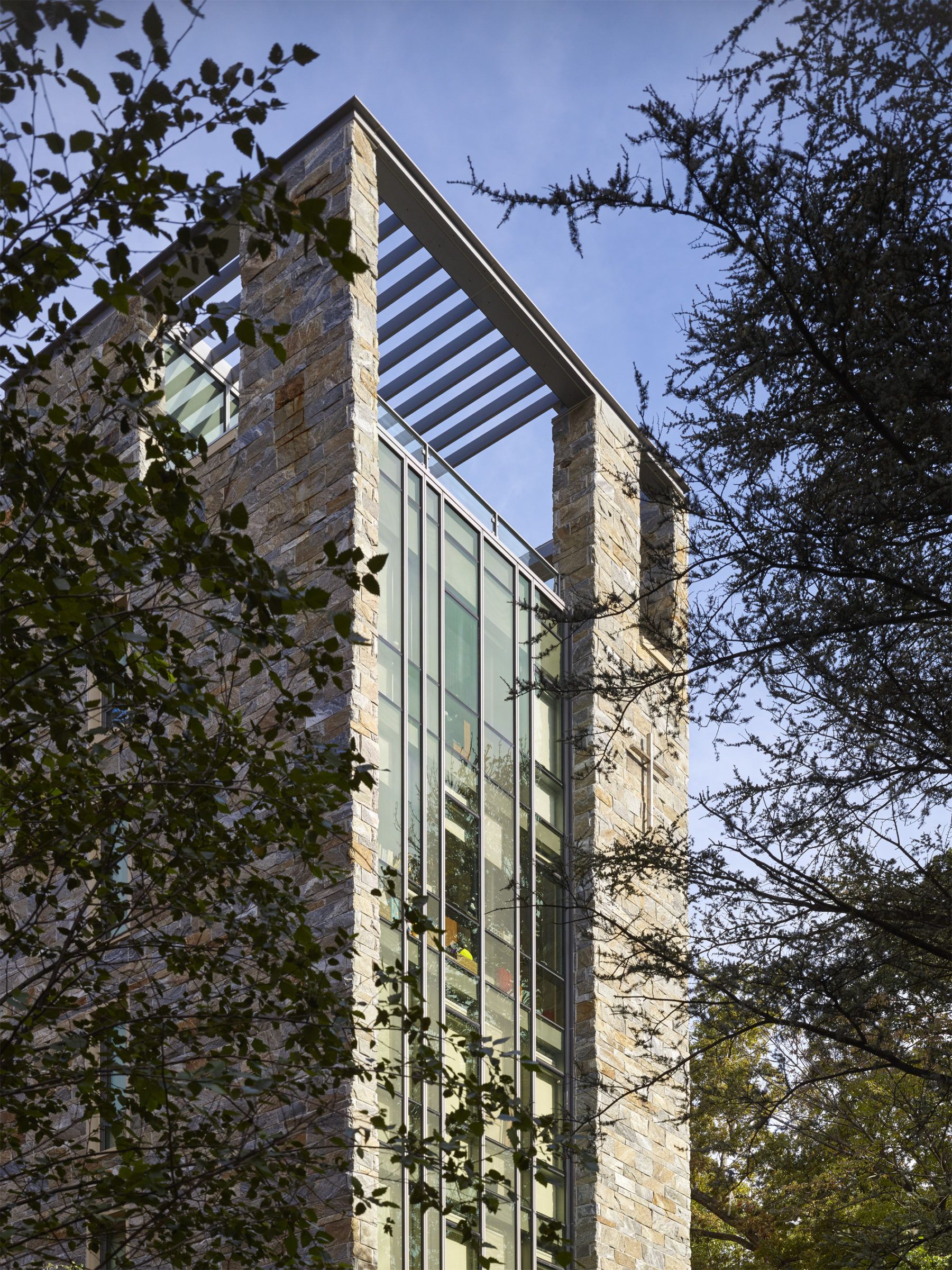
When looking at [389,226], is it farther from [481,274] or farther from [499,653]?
[499,653]

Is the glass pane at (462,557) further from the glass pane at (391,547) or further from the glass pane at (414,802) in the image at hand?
the glass pane at (414,802)

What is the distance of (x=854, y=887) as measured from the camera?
8086mm

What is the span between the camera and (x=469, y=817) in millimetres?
12328

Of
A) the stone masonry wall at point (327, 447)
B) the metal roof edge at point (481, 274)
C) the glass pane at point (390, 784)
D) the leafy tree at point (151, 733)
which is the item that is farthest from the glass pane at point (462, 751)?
the leafy tree at point (151, 733)

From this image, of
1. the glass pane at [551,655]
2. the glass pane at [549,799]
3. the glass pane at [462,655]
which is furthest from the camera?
the glass pane at [551,655]

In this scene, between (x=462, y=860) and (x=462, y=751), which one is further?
(x=462, y=751)

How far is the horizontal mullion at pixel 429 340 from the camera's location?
14766 millimetres

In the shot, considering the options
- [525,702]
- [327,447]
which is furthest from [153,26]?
[525,702]

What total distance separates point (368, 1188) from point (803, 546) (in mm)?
5226

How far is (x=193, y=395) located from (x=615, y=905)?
21.5 feet

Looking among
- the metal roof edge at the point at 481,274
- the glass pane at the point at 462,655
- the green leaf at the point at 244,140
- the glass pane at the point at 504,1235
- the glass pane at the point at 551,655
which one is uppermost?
the metal roof edge at the point at 481,274

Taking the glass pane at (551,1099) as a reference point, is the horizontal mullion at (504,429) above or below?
above

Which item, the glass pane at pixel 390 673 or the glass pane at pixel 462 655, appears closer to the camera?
the glass pane at pixel 390 673

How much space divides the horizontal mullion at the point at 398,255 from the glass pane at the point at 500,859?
5.16m
